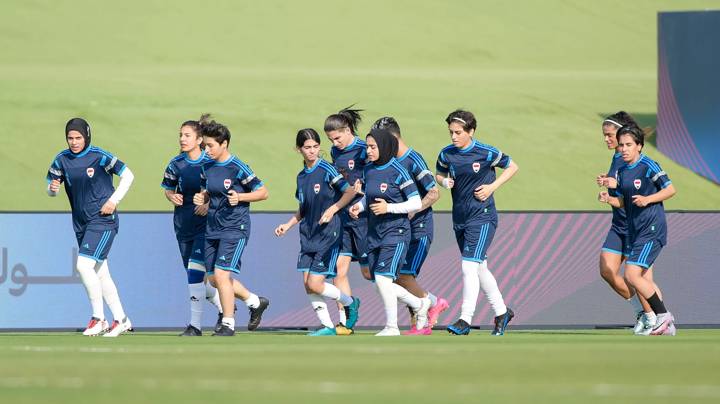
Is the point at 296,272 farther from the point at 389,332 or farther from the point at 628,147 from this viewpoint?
the point at 628,147

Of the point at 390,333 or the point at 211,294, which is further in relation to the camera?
the point at 211,294

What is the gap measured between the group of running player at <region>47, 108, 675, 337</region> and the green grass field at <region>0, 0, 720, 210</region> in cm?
1949

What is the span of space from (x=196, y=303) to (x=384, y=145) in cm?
249

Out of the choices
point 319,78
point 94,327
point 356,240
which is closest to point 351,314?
point 356,240

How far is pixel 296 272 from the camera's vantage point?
60.3 feet

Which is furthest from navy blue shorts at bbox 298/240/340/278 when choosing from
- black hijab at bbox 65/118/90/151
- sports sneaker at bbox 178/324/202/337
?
black hijab at bbox 65/118/90/151

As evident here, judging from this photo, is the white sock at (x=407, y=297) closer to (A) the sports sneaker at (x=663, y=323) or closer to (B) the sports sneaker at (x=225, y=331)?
(B) the sports sneaker at (x=225, y=331)

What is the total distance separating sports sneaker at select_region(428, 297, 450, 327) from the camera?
16.7 metres

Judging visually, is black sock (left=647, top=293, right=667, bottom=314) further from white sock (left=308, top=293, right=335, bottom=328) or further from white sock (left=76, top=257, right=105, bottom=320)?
white sock (left=76, top=257, right=105, bottom=320)

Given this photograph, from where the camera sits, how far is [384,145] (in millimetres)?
15672

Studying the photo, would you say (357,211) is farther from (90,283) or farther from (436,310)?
(90,283)

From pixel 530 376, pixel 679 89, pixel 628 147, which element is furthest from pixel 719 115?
pixel 530 376

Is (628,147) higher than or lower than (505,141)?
higher

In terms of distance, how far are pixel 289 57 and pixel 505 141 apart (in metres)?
25.4
